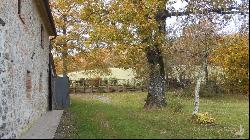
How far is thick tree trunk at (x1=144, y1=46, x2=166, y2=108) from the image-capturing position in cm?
2355

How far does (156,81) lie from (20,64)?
11.0m

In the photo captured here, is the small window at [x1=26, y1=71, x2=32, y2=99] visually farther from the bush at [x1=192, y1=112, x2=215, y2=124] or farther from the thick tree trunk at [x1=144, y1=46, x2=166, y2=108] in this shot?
the thick tree trunk at [x1=144, y1=46, x2=166, y2=108]

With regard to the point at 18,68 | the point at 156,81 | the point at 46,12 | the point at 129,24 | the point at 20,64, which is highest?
the point at 46,12

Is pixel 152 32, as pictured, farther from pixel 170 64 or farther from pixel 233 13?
pixel 170 64

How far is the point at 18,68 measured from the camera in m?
13.7

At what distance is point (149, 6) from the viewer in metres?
20.3

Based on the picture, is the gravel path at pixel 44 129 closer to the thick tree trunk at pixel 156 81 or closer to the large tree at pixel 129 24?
the large tree at pixel 129 24

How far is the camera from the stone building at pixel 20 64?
11453 millimetres

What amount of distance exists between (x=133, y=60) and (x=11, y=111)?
1095cm

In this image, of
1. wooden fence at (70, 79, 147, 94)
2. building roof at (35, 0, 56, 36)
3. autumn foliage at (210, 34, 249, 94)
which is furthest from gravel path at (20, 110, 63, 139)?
wooden fence at (70, 79, 147, 94)

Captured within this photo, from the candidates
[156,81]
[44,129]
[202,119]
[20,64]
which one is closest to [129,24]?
[156,81]

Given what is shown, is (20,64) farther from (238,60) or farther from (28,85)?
(238,60)

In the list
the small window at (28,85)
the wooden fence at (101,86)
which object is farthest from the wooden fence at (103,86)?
the small window at (28,85)

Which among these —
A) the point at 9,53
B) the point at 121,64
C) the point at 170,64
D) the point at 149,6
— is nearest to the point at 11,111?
the point at 9,53
